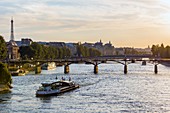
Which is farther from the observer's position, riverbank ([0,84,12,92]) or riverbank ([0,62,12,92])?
riverbank ([0,62,12,92])

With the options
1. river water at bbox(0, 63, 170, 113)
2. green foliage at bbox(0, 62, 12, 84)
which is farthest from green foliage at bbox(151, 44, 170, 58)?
green foliage at bbox(0, 62, 12, 84)

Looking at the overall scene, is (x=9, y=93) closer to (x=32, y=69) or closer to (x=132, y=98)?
(x=132, y=98)

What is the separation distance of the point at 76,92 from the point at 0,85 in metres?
9.42

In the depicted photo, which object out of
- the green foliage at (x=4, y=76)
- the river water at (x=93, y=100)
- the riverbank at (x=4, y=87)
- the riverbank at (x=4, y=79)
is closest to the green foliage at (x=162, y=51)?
the river water at (x=93, y=100)

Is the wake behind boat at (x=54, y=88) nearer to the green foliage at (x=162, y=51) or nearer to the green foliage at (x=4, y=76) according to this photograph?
the green foliage at (x=4, y=76)

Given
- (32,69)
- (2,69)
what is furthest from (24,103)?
(32,69)

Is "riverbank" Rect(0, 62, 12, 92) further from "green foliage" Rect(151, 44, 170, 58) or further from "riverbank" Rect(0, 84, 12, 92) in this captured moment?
"green foliage" Rect(151, 44, 170, 58)

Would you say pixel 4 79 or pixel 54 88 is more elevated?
pixel 4 79

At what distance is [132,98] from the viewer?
54781 mm

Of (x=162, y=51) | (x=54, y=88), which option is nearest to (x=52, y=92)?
(x=54, y=88)

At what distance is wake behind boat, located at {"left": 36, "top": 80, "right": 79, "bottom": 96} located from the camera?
58.9 metres

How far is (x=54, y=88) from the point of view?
6216cm

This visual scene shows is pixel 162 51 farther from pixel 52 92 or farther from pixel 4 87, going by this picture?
pixel 52 92

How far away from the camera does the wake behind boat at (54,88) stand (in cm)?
5888
